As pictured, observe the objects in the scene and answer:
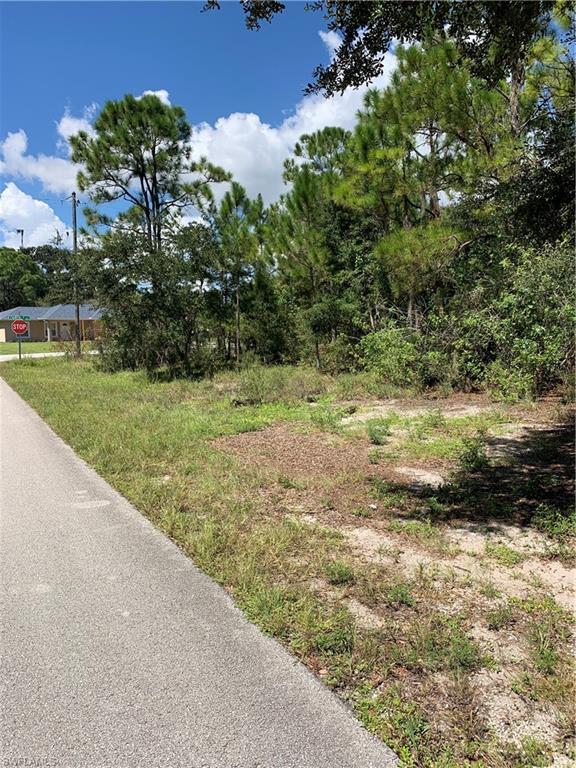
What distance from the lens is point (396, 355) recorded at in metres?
10.6

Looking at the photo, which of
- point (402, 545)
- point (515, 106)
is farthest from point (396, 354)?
point (402, 545)

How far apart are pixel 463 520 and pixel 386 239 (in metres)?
6.75

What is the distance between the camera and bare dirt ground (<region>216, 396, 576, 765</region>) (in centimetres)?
224

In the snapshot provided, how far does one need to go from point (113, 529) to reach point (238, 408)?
19.7 feet

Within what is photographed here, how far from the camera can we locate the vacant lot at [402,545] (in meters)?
2.11

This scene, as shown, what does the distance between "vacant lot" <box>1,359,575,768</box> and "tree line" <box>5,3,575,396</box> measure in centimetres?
207

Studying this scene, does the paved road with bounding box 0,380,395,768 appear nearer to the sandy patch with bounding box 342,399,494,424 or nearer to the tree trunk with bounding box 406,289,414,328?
the sandy patch with bounding box 342,399,494,424

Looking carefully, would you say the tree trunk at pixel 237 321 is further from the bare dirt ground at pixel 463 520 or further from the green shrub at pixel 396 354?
the bare dirt ground at pixel 463 520

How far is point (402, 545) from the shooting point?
371 cm

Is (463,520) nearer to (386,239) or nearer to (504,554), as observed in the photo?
(504,554)

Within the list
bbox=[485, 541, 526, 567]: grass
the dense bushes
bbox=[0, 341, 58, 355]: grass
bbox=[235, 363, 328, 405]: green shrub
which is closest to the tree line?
the dense bushes

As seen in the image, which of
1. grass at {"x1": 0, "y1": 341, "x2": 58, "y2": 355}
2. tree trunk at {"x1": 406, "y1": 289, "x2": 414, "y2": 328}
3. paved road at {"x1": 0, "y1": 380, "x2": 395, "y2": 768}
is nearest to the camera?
paved road at {"x1": 0, "y1": 380, "x2": 395, "y2": 768}

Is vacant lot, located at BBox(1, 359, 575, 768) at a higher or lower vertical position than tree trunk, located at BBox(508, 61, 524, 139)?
lower

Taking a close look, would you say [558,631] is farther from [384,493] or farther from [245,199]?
[245,199]
